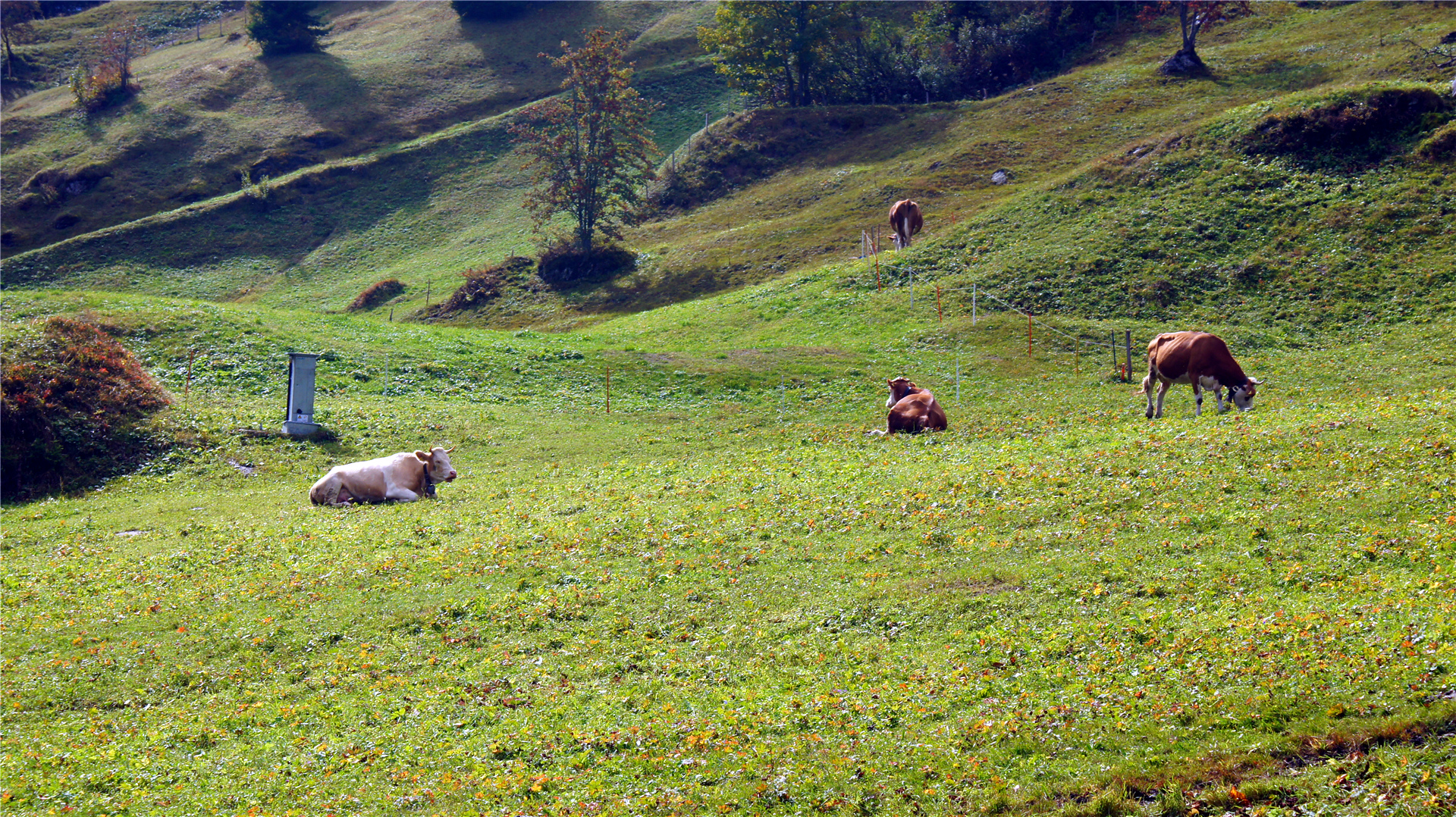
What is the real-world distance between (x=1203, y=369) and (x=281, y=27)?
4199 inches

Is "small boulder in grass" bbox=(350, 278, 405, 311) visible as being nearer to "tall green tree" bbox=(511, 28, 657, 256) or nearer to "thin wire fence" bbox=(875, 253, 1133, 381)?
"tall green tree" bbox=(511, 28, 657, 256)

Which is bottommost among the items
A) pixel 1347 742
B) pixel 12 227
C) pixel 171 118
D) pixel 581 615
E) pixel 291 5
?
pixel 581 615

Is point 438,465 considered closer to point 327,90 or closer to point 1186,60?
point 1186,60

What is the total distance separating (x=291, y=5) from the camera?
10538 centimetres

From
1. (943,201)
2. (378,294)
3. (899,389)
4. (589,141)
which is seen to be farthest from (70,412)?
(943,201)

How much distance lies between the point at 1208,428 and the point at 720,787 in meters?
14.4

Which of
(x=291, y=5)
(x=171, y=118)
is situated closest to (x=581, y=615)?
(x=171, y=118)

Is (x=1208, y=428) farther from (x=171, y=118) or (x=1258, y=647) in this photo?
(x=171, y=118)

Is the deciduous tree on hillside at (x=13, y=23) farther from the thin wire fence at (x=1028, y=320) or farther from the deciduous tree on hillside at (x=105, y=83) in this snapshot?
the thin wire fence at (x=1028, y=320)

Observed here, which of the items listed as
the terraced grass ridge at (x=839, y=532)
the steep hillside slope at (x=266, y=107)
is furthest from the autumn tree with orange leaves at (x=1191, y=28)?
the steep hillside slope at (x=266, y=107)

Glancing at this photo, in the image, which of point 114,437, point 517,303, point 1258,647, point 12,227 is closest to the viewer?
point 1258,647

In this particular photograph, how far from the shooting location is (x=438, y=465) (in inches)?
976

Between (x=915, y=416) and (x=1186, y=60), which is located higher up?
(x=1186, y=60)

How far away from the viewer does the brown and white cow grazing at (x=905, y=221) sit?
49.6 meters
